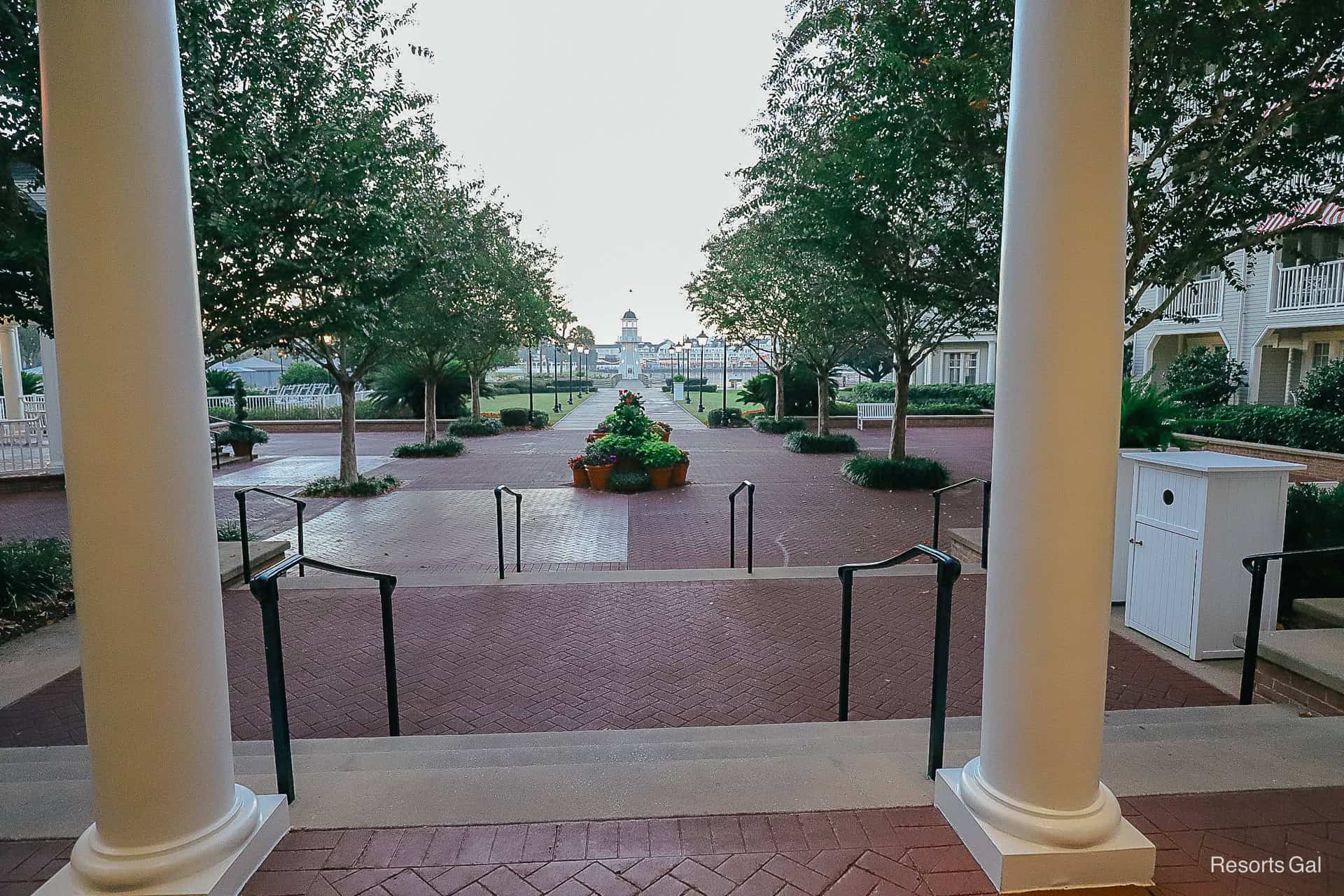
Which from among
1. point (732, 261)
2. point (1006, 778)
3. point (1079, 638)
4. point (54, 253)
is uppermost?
point (732, 261)

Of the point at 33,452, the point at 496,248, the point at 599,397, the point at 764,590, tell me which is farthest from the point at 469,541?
the point at 599,397

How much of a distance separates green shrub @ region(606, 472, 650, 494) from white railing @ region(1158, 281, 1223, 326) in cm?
1698

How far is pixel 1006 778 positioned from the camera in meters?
2.59

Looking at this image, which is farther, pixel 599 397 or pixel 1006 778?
pixel 599 397

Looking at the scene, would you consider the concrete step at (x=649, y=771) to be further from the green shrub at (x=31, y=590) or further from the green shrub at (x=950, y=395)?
the green shrub at (x=950, y=395)

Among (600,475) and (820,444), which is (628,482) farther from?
(820,444)

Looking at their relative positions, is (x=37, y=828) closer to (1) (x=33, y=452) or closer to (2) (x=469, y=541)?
(2) (x=469, y=541)

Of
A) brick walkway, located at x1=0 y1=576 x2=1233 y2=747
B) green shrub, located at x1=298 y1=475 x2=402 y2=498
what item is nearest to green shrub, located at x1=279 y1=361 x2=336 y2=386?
green shrub, located at x1=298 y1=475 x2=402 y2=498

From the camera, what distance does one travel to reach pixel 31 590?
6.61 m

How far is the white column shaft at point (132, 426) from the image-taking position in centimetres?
220

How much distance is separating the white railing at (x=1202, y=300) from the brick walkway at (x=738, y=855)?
→ 22.6m

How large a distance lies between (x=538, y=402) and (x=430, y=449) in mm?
29843

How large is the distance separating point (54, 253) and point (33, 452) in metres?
16.6

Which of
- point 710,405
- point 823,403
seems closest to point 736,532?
point 823,403
